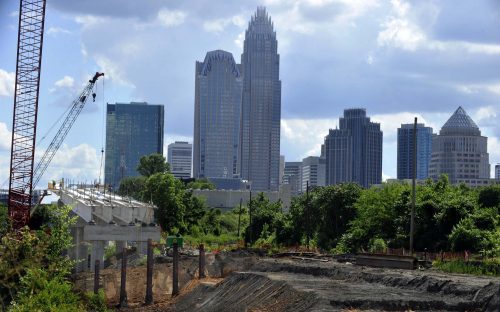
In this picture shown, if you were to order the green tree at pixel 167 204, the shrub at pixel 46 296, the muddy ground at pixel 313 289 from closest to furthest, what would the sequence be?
the muddy ground at pixel 313 289, the shrub at pixel 46 296, the green tree at pixel 167 204

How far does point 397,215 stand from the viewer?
79.3m

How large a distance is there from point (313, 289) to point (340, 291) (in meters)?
1.34

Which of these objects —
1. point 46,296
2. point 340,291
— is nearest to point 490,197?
point 340,291

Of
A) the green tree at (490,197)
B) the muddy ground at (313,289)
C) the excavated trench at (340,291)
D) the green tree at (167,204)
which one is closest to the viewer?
the excavated trench at (340,291)

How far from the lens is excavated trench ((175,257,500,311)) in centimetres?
3434

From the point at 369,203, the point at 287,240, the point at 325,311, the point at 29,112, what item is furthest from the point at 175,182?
the point at 325,311

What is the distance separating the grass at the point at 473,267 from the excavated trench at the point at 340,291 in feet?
8.79

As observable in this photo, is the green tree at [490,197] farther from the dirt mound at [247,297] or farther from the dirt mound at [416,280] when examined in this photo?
the dirt mound at [247,297]

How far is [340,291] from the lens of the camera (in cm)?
3872

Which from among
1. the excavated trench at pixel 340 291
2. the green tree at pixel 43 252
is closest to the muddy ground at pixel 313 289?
the excavated trench at pixel 340 291

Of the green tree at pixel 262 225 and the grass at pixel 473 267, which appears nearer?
the grass at pixel 473 267

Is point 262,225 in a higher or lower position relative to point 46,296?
higher

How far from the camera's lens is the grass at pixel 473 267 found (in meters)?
46.2

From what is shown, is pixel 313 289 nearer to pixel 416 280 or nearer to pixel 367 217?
pixel 416 280
